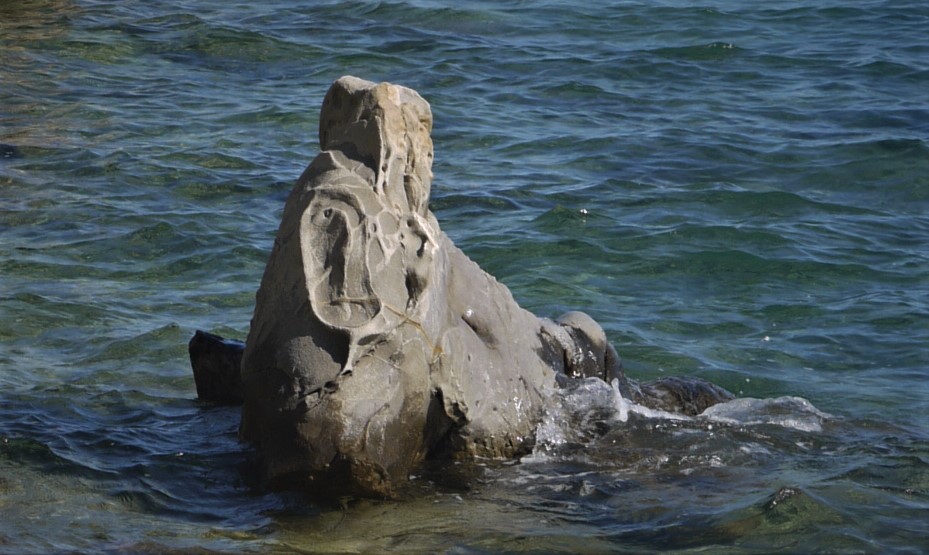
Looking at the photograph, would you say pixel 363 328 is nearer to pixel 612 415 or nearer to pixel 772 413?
pixel 612 415

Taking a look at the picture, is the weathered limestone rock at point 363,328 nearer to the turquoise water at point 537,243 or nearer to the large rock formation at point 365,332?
the large rock formation at point 365,332

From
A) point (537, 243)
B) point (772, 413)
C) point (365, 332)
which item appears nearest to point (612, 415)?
point (772, 413)

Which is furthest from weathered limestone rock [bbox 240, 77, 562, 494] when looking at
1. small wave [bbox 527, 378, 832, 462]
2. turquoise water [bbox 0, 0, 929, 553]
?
small wave [bbox 527, 378, 832, 462]

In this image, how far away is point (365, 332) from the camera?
4391 millimetres

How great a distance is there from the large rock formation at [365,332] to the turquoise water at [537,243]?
163 mm

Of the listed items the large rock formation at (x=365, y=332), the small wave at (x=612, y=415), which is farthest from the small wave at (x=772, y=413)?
the large rock formation at (x=365, y=332)

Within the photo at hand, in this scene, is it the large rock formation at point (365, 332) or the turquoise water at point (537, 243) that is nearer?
the large rock formation at point (365, 332)

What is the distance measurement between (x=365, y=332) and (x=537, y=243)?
4.50m

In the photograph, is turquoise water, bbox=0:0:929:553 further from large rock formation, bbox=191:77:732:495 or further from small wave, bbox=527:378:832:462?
large rock formation, bbox=191:77:732:495

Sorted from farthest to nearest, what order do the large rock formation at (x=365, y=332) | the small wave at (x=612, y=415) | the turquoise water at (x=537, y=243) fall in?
1. the small wave at (x=612, y=415)
2. the turquoise water at (x=537, y=243)
3. the large rock formation at (x=365, y=332)

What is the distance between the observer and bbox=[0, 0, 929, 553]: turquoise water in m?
4.69

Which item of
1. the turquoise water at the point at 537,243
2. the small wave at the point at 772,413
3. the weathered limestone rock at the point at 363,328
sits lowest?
the small wave at the point at 772,413

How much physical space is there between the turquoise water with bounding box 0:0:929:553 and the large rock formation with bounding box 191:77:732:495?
16 cm

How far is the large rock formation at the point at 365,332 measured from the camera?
4.41m
